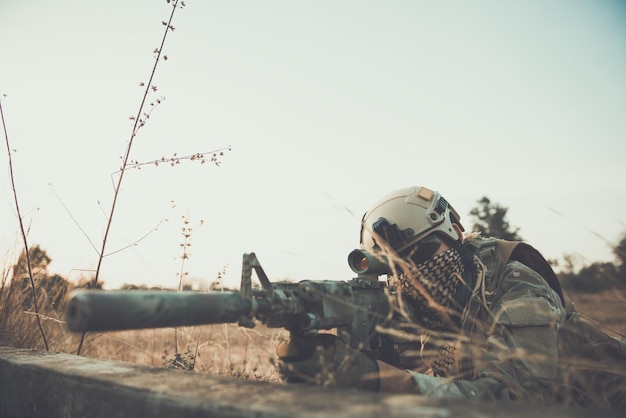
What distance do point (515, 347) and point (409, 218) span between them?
4.10 feet

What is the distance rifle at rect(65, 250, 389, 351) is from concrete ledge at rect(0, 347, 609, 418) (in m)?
0.26

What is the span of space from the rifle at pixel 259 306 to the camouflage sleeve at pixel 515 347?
0.52 metres

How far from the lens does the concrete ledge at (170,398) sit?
114 centimetres

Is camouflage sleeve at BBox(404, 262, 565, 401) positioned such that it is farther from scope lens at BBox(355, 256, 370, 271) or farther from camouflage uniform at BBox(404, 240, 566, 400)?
scope lens at BBox(355, 256, 370, 271)

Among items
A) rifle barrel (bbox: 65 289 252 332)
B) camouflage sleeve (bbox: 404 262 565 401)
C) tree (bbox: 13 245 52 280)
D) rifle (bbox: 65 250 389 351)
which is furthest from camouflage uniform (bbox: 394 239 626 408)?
tree (bbox: 13 245 52 280)

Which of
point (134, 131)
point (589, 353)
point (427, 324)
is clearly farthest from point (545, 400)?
point (134, 131)

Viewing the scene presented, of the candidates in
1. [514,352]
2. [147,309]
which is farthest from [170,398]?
[514,352]

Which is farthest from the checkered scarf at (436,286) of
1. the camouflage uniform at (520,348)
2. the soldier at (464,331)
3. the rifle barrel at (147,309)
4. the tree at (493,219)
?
the tree at (493,219)

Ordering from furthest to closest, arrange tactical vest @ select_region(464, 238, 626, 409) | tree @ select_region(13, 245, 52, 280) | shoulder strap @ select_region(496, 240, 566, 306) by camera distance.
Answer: tree @ select_region(13, 245, 52, 280) → shoulder strap @ select_region(496, 240, 566, 306) → tactical vest @ select_region(464, 238, 626, 409)

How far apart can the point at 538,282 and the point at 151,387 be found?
2389 millimetres

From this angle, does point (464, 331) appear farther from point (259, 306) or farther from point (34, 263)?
point (34, 263)

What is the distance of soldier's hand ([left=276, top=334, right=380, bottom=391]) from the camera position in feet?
6.40

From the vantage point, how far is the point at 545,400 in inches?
76.2

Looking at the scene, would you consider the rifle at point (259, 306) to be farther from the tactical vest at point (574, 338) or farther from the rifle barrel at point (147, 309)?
the tactical vest at point (574, 338)
